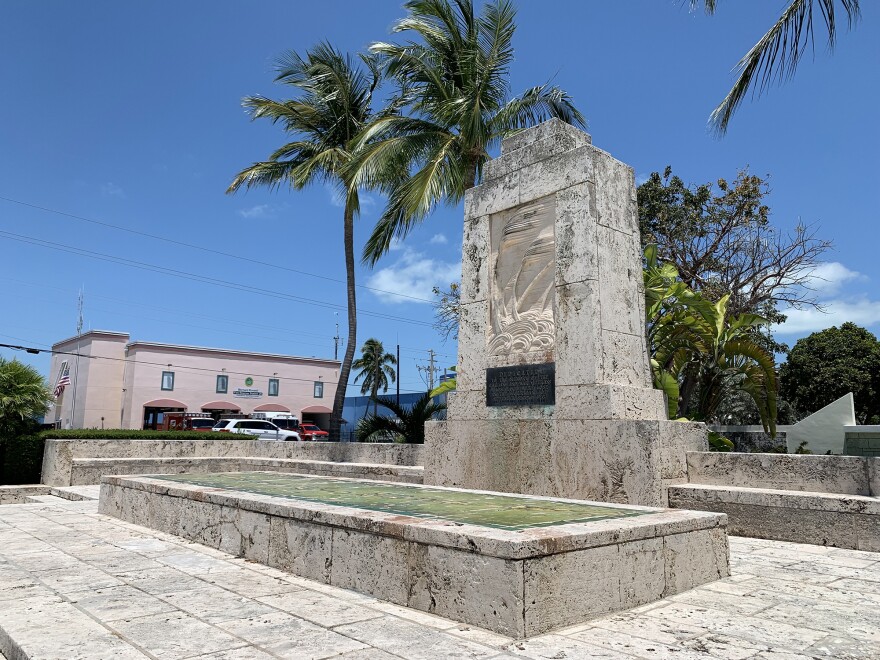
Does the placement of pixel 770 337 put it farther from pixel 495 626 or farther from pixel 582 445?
pixel 495 626

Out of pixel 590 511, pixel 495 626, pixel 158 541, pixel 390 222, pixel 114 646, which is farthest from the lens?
pixel 390 222

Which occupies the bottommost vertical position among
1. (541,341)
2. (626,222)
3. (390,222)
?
(541,341)

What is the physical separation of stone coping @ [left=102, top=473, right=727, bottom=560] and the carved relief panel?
8.89ft

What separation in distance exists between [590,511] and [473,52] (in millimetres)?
12979

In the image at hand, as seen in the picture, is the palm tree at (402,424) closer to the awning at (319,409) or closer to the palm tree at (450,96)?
the palm tree at (450,96)

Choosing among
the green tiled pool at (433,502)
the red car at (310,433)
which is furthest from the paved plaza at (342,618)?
the red car at (310,433)

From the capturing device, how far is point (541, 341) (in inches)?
297

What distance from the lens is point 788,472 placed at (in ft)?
21.6

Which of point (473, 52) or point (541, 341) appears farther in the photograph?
point (473, 52)

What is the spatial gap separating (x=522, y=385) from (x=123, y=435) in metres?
10.2

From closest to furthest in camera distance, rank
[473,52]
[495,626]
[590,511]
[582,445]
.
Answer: [495,626], [590,511], [582,445], [473,52]

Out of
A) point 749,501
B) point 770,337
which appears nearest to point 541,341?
point 749,501

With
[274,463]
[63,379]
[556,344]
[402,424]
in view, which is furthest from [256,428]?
[556,344]

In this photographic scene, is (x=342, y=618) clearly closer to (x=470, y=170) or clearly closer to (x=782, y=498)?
(x=782, y=498)
